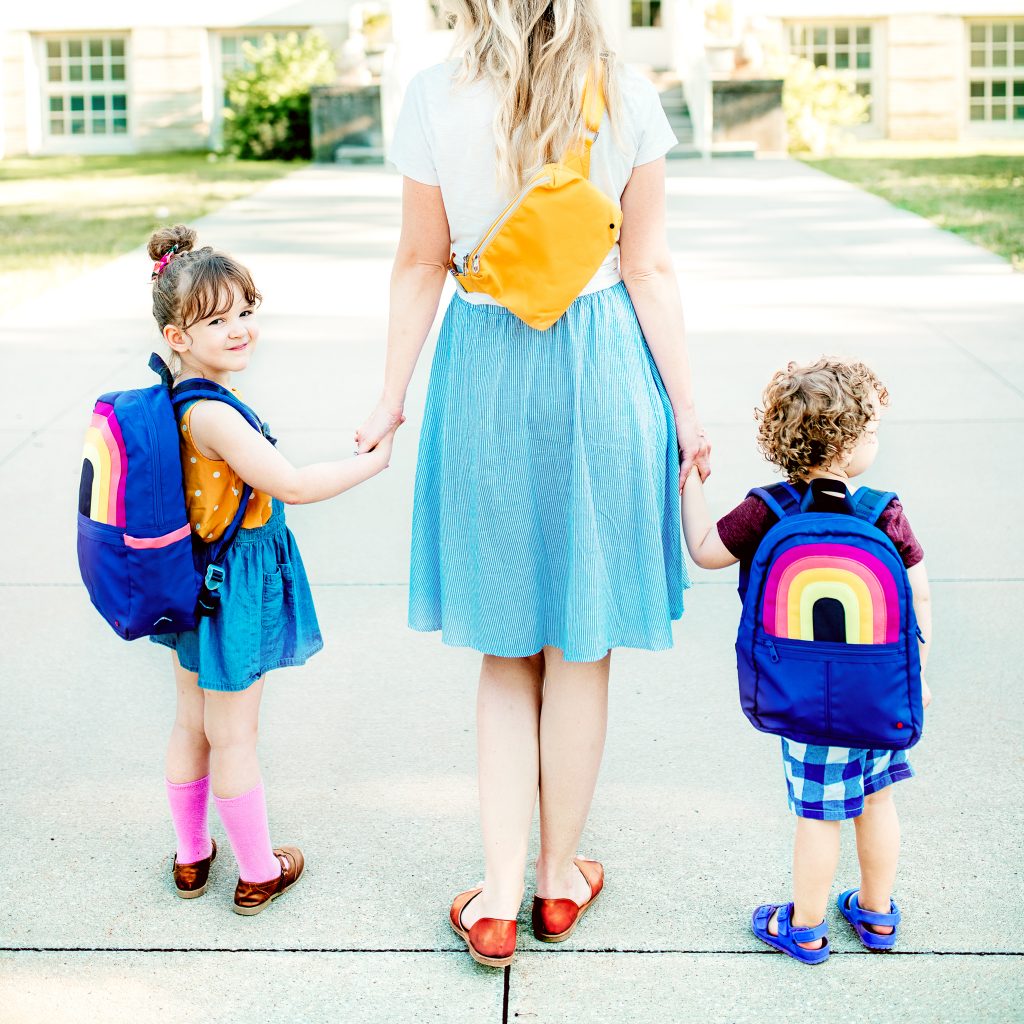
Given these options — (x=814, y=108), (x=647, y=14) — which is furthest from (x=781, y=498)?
(x=647, y=14)

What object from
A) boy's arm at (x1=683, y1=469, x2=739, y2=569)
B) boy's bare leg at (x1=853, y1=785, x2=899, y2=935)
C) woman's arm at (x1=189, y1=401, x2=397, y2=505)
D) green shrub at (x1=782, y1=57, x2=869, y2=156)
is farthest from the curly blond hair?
green shrub at (x1=782, y1=57, x2=869, y2=156)

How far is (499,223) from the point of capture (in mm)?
2432

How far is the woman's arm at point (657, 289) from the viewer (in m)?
2.55

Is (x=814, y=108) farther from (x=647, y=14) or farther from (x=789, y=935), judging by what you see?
(x=789, y=935)

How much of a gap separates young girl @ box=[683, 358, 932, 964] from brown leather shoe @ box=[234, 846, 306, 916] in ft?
3.09

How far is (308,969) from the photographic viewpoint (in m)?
2.64

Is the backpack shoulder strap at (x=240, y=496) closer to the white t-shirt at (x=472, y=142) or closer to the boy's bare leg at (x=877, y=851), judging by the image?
the white t-shirt at (x=472, y=142)

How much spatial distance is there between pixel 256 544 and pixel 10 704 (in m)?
1.47

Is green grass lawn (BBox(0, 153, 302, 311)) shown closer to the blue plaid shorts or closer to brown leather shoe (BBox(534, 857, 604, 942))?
brown leather shoe (BBox(534, 857, 604, 942))

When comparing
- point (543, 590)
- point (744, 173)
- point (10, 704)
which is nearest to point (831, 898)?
point (543, 590)

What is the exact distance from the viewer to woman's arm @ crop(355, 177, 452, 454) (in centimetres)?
254

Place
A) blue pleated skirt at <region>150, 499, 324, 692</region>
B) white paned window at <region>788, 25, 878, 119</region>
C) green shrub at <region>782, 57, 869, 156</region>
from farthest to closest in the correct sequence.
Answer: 1. white paned window at <region>788, 25, 878, 119</region>
2. green shrub at <region>782, 57, 869, 156</region>
3. blue pleated skirt at <region>150, 499, 324, 692</region>

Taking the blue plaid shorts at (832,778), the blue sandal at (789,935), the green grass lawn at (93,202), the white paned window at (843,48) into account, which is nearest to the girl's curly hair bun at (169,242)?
the blue plaid shorts at (832,778)

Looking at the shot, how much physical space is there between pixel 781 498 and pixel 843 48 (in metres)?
22.7
